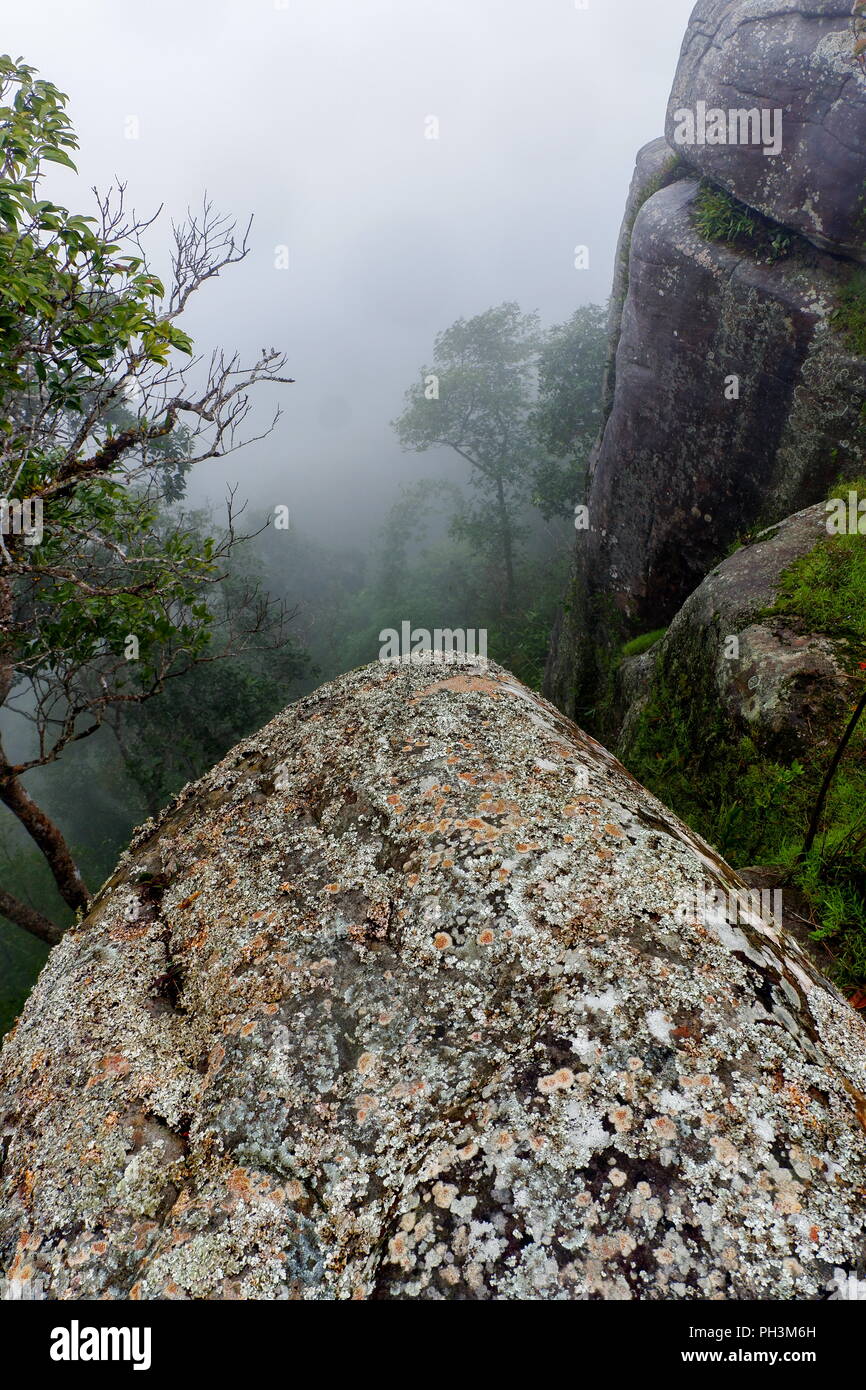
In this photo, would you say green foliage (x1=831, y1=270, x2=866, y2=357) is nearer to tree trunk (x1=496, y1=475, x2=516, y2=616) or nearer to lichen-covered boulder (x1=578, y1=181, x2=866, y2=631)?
lichen-covered boulder (x1=578, y1=181, x2=866, y2=631)

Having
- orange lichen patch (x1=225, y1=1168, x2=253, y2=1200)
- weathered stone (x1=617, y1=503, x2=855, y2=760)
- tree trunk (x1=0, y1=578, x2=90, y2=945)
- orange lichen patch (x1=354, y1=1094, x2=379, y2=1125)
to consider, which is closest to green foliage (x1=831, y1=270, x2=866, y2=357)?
weathered stone (x1=617, y1=503, x2=855, y2=760)

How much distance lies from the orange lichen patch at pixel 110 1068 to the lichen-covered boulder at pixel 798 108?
16.3 m

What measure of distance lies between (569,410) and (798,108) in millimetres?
17304

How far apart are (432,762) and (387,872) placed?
81cm

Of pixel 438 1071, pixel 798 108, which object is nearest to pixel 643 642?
pixel 798 108

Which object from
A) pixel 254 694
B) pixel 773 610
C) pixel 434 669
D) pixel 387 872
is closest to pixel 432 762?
pixel 387 872

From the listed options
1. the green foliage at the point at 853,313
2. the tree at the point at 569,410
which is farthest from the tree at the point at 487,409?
the green foliage at the point at 853,313

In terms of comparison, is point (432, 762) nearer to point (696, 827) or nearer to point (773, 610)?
point (696, 827)

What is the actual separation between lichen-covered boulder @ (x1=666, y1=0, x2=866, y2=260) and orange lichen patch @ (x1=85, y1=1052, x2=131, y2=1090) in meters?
16.3

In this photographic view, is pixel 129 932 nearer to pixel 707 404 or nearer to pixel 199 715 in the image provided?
pixel 707 404

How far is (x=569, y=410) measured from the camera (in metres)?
29.3

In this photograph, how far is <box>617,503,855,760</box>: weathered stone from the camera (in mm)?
6352

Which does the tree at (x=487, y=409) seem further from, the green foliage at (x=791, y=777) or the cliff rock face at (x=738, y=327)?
the green foliage at (x=791, y=777)

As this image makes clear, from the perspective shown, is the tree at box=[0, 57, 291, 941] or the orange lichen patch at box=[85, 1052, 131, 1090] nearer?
the orange lichen patch at box=[85, 1052, 131, 1090]
